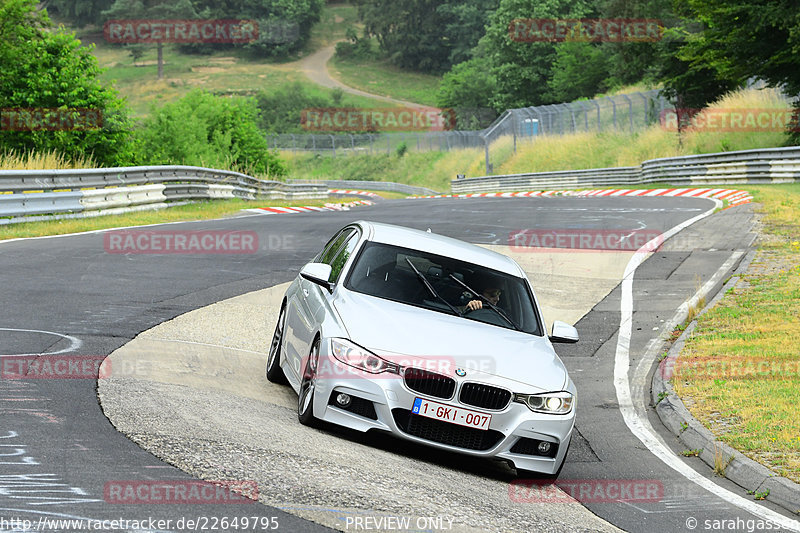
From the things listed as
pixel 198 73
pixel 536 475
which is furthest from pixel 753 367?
pixel 198 73

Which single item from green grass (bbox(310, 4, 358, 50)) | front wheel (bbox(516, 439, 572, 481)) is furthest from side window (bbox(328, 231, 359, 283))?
green grass (bbox(310, 4, 358, 50))

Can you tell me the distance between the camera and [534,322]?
8.43m

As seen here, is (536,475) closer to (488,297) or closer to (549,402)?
A: (549,402)

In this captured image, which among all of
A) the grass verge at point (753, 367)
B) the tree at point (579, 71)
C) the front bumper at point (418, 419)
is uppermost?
the tree at point (579, 71)

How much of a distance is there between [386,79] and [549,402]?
14879 cm

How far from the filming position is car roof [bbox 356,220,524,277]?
8.73m

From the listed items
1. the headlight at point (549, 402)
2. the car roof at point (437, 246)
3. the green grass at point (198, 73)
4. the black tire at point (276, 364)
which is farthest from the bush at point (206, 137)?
the green grass at point (198, 73)

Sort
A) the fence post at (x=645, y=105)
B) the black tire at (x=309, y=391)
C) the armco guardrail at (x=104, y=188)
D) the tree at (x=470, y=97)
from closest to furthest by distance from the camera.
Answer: the black tire at (x=309, y=391)
the armco guardrail at (x=104, y=188)
the fence post at (x=645, y=105)
the tree at (x=470, y=97)

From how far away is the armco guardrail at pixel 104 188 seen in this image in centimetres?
1989

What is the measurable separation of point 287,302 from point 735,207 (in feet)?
65.5

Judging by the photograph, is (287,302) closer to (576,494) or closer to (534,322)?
(534,322)

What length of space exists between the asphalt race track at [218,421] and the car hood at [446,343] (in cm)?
73

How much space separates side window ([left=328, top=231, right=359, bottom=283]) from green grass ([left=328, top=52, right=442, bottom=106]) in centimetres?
13203

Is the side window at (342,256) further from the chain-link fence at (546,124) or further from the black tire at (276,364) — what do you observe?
the chain-link fence at (546,124)
